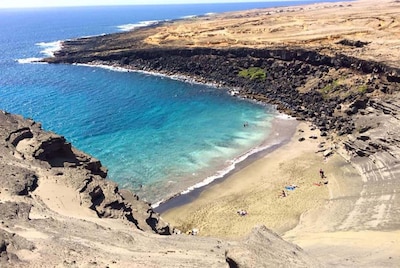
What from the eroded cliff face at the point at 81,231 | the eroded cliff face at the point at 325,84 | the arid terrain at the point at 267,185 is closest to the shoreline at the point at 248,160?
the arid terrain at the point at 267,185

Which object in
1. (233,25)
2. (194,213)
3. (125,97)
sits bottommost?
(194,213)

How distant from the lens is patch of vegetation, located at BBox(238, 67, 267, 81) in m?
92.0

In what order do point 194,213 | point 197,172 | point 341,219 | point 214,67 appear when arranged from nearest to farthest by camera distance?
point 341,219 < point 194,213 < point 197,172 < point 214,67

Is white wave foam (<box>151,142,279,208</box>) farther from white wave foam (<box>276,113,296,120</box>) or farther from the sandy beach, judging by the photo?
white wave foam (<box>276,113,296,120</box>)

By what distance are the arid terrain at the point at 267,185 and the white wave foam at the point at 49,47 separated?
45915mm

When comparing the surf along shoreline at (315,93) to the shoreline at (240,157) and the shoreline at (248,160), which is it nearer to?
the shoreline at (248,160)

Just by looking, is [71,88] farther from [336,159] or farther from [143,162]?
[336,159]

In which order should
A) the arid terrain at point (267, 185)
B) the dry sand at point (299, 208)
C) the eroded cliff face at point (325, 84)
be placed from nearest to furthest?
1. the arid terrain at point (267, 185)
2. the dry sand at point (299, 208)
3. the eroded cliff face at point (325, 84)

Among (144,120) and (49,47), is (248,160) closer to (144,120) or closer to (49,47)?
(144,120)

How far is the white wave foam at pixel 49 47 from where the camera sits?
454 ft

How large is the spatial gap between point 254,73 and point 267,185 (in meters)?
49.0

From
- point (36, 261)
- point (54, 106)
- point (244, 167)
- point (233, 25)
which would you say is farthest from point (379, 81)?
point (233, 25)

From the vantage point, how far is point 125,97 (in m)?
87.9

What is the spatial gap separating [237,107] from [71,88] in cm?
4086
